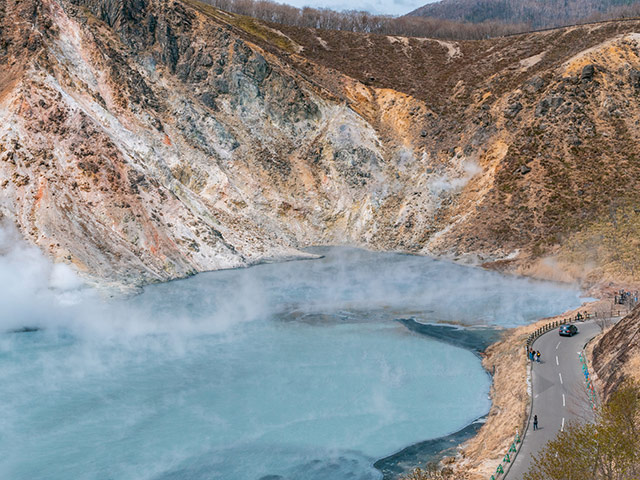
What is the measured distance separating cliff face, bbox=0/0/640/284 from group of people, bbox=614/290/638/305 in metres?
7.14

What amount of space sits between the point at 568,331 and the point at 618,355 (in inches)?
449

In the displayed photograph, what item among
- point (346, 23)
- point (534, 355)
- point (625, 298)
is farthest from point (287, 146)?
point (346, 23)

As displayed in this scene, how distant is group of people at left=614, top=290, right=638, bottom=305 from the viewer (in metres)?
54.8

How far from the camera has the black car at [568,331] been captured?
46125 millimetres

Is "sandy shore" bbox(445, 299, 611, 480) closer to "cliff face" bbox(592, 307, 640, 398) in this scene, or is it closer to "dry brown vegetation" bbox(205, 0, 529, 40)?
"cliff face" bbox(592, 307, 640, 398)

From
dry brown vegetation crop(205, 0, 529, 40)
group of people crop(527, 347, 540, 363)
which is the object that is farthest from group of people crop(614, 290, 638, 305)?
dry brown vegetation crop(205, 0, 529, 40)

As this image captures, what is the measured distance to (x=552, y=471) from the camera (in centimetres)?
2064

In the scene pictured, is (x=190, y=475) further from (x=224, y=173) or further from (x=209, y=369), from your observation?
(x=224, y=173)

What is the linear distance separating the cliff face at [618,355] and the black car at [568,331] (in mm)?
5881

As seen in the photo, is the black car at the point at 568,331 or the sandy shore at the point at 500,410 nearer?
the sandy shore at the point at 500,410

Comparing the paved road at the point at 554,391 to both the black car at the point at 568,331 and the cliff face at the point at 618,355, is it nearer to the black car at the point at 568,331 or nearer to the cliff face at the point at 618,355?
the black car at the point at 568,331

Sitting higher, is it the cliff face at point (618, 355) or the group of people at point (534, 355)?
the cliff face at point (618, 355)

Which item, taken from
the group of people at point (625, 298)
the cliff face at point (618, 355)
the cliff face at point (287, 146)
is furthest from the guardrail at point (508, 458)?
the cliff face at point (287, 146)

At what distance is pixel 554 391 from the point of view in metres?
35.3
